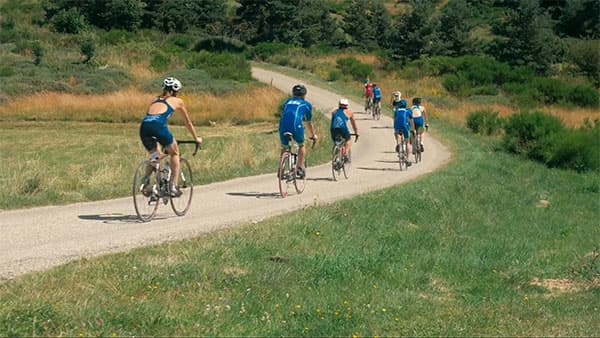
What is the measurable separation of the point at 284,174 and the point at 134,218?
12.6 feet

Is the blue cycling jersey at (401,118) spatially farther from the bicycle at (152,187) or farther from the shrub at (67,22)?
the shrub at (67,22)

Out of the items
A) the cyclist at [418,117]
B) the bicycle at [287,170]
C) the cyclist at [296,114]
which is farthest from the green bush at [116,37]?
the cyclist at [296,114]

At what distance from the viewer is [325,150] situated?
24.6 m

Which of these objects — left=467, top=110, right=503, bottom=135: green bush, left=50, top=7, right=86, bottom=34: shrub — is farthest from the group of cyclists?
left=50, top=7, right=86, bottom=34: shrub

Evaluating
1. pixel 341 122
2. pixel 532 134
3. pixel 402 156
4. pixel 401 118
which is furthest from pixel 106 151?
pixel 532 134

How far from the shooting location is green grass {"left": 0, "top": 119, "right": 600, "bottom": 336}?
726cm

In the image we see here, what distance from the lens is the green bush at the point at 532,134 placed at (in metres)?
29.2

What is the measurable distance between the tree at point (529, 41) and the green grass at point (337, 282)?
4553cm

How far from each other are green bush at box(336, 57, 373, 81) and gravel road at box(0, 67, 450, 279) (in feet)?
117

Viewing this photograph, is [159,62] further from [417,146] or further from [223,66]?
[417,146]

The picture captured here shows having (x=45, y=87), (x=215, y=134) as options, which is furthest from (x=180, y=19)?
(x=215, y=134)

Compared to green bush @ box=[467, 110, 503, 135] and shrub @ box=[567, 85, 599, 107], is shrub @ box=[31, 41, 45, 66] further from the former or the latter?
shrub @ box=[567, 85, 599, 107]

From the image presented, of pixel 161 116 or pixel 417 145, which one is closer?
pixel 161 116

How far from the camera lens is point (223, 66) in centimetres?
5138
